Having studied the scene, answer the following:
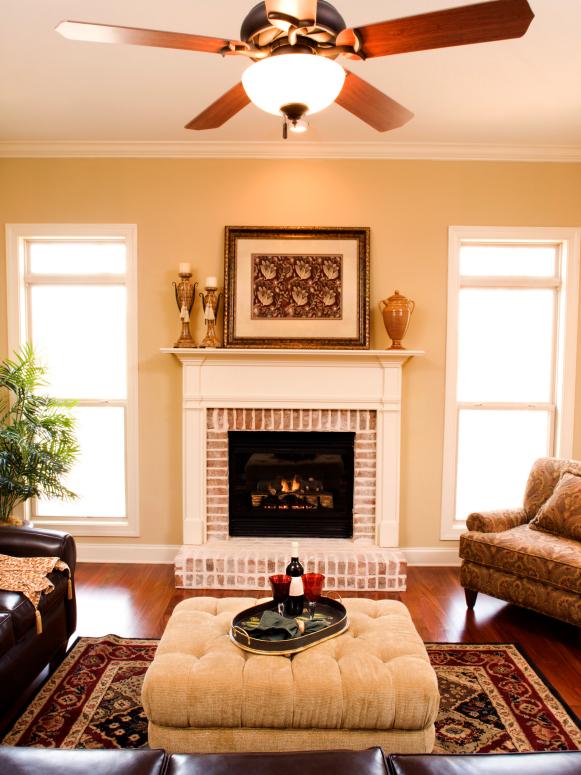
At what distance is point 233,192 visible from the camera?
3846mm

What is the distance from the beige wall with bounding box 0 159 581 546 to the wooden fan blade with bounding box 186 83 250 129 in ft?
5.78

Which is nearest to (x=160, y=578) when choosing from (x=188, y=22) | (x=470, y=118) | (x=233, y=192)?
(x=233, y=192)

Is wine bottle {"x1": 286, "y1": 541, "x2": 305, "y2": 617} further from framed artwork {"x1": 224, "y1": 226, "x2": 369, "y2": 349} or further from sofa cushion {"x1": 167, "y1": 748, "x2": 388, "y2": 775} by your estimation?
framed artwork {"x1": 224, "y1": 226, "x2": 369, "y2": 349}

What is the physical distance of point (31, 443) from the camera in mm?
3490

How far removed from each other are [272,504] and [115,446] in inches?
49.2

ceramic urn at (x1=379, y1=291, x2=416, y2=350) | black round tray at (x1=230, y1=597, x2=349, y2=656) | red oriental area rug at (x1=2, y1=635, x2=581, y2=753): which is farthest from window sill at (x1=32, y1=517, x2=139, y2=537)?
ceramic urn at (x1=379, y1=291, x2=416, y2=350)

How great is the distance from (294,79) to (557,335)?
323 cm

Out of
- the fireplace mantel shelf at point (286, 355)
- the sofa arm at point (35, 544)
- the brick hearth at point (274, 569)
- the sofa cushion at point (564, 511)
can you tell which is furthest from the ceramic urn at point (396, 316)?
the sofa arm at point (35, 544)

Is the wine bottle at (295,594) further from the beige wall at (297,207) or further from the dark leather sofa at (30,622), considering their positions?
the beige wall at (297,207)

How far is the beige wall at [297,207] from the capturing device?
383 cm

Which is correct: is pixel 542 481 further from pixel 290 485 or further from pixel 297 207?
pixel 297 207

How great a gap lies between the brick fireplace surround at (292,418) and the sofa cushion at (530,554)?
2.05ft

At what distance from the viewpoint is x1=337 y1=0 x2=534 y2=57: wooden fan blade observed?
1.35 m

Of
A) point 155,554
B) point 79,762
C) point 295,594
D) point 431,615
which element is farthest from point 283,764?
point 155,554
